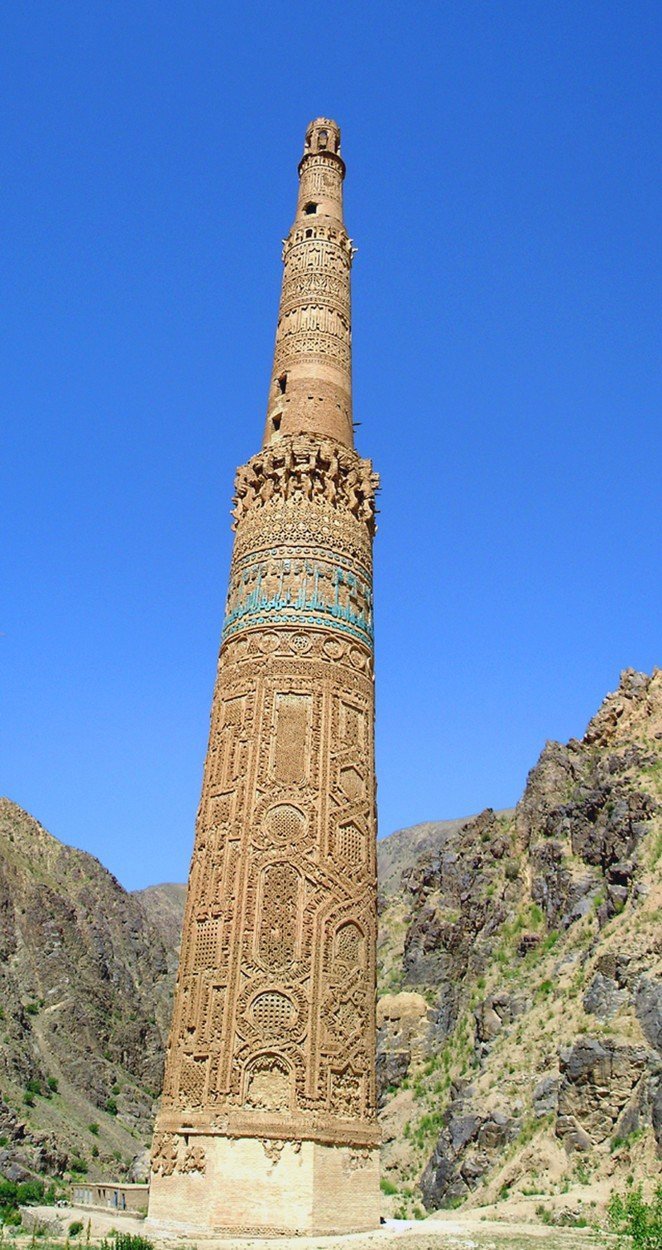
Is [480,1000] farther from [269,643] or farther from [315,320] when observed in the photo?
[315,320]

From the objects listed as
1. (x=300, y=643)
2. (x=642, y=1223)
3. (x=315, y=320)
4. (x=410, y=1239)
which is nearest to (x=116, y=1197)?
(x=410, y=1239)

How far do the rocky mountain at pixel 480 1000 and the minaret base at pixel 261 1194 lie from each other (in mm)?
10101

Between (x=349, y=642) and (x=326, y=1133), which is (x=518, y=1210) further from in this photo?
(x=349, y=642)

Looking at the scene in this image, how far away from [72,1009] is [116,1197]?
3349cm

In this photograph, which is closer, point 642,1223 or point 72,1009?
point 642,1223

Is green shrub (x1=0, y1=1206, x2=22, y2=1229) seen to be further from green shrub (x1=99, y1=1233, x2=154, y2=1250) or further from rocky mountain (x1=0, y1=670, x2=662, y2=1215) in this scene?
rocky mountain (x1=0, y1=670, x2=662, y2=1215)

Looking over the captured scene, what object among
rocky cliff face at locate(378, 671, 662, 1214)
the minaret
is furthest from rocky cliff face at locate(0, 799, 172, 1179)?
the minaret

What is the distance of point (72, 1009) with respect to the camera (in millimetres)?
50125

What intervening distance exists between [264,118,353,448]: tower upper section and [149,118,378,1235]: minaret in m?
0.06

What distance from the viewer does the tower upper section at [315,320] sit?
1725cm

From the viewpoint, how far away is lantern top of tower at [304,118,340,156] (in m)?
20.7

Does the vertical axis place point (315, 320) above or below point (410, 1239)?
above

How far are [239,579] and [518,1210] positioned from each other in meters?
14.5

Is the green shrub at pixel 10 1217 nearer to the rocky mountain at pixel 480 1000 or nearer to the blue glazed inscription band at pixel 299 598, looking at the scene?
the blue glazed inscription band at pixel 299 598
